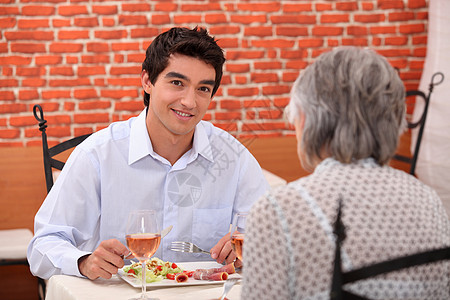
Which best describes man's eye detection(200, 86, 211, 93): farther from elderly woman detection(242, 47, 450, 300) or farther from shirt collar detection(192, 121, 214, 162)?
elderly woman detection(242, 47, 450, 300)

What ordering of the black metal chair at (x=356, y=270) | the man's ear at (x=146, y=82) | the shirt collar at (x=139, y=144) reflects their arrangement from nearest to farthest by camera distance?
the black metal chair at (x=356, y=270) → the shirt collar at (x=139, y=144) → the man's ear at (x=146, y=82)

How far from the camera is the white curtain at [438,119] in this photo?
3566 millimetres

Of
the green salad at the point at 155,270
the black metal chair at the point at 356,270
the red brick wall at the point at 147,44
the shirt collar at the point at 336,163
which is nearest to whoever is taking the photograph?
the black metal chair at the point at 356,270

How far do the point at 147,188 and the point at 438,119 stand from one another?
2398 mm

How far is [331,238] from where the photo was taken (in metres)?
0.90

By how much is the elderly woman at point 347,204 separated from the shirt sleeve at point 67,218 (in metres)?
0.79

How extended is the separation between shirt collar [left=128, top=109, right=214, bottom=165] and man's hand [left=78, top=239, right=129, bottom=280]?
548mm

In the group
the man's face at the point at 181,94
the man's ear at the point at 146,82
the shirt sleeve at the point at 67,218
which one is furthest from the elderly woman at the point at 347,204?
the man's ear at the point at 146,82

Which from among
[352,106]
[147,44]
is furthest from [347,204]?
[147,44]

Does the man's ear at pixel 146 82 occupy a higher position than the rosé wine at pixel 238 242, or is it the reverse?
the man's ear at pixel 146 82

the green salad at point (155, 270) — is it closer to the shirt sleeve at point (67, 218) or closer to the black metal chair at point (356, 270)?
the shirt sleeve at point (67, 218)

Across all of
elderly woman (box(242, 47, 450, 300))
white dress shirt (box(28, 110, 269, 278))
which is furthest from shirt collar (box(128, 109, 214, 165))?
elderly woman (box(242, 47, 450, 300))

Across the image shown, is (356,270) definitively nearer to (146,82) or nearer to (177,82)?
(177,82)

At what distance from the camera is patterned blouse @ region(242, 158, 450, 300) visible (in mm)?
899
